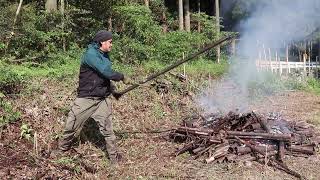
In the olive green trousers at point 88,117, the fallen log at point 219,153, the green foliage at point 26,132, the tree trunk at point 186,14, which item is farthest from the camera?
the tree trunk at point 186,14

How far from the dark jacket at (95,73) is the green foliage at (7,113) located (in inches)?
65.6

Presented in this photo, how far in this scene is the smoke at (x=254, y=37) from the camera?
40.8 feet

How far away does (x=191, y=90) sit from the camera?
12.1m

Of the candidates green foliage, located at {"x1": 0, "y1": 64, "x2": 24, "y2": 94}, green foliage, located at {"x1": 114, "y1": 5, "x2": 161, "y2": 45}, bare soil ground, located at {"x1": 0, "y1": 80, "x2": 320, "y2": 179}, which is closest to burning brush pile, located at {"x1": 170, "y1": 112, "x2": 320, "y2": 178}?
bare soil ground, located at {"x1": 0, "y1": 80, "x2": 320, "y2": 179}

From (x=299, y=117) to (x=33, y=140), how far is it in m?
6.37

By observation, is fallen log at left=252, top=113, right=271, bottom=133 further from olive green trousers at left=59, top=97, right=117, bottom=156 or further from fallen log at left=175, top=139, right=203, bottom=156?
olive green trousers at left=59, top=97, right=117, bottom=156

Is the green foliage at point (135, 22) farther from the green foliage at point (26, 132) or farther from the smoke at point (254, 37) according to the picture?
the green foliage at point (26, 132)

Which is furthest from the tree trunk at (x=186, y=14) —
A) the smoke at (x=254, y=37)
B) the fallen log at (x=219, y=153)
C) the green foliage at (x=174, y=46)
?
the fallen log at (x=219, y=153)

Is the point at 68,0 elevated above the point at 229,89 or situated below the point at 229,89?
above

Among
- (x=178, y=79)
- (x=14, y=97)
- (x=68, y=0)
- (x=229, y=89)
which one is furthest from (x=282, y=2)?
(x=14, y=97)

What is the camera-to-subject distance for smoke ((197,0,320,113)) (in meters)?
12.4

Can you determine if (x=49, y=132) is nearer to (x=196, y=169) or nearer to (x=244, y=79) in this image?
(x=196, y=169)

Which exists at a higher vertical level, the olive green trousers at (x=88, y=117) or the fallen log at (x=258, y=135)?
the olive green trousers at (x=88, y=117)

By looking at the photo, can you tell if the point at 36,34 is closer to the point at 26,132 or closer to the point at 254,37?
the point at 26,132
